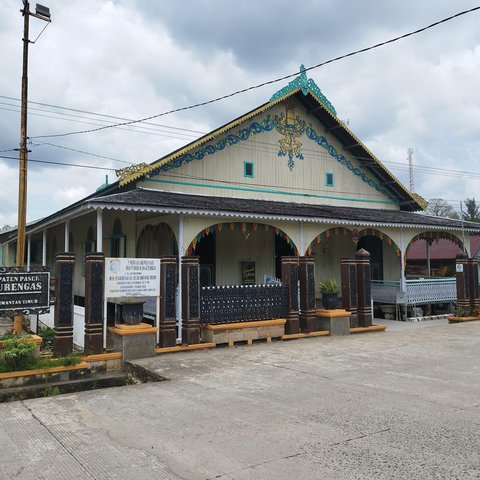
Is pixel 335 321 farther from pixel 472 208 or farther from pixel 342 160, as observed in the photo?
pixel 472 208

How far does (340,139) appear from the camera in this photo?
2003 cm

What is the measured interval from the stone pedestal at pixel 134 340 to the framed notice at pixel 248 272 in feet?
24.1

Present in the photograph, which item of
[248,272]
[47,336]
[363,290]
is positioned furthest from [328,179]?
[47,336]

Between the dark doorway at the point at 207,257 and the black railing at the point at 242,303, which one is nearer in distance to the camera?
the black railing at the point at 242,303

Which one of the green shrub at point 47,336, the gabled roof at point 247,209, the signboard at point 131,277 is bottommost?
the green shrub at point 47,336

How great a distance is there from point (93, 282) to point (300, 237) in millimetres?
7190

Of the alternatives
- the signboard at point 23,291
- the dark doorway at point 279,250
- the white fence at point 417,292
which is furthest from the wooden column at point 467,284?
the signboard at point 23,291

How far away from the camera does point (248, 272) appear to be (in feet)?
57.5

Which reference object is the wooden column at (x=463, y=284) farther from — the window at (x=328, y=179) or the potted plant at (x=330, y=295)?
the potted plant at (x=330, y=295)

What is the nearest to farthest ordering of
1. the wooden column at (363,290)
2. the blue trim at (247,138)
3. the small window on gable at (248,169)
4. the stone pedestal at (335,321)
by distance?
1. the stone pedestal at (335,321)
2. the wooden column at (363,290)
3. the blue trim at (247,138)
4. the small window on gable at (248,169)

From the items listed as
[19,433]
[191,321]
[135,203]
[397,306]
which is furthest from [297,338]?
[19,433]

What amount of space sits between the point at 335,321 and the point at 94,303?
6.64m

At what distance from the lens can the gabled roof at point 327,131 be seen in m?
15.1

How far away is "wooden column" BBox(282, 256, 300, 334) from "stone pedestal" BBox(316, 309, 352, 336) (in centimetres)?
91
